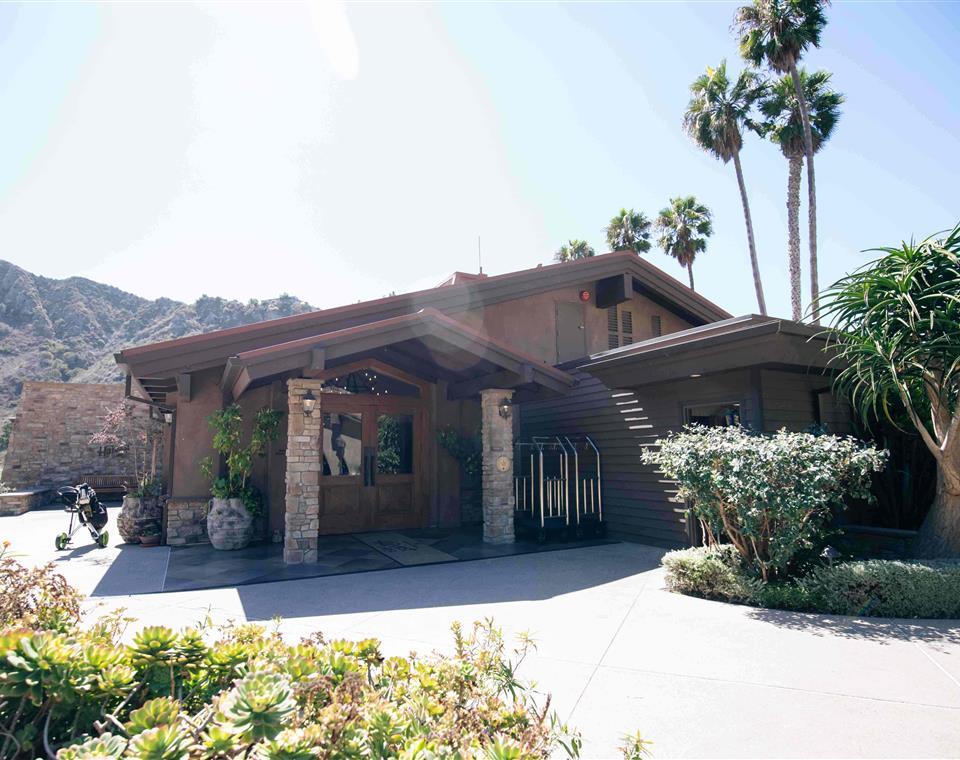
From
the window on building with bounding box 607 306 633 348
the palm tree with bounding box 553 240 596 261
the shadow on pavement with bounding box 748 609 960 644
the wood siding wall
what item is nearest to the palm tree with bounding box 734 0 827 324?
the window on building with bounding box 607 306 633 348

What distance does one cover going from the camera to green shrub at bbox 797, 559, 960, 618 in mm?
5605

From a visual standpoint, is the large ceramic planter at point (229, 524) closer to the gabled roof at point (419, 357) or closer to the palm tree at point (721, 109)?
the gabled roof at point (419, 357)

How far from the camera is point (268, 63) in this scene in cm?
780

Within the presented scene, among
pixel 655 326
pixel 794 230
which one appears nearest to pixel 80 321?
pixel 655 326

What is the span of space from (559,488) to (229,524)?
5.80 metres

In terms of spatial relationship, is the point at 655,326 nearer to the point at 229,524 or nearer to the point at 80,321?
the point at 229,524

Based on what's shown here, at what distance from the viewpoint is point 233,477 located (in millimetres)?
9609

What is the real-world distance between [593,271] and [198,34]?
342 inches

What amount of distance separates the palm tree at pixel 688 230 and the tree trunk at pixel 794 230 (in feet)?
13.7

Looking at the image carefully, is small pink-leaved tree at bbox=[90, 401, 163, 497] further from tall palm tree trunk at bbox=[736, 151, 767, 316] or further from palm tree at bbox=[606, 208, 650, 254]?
tall palm tree trunk at bbox=[736, 151, 767, 316]

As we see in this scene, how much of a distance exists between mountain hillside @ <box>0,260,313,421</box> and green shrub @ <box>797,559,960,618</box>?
48.8 m

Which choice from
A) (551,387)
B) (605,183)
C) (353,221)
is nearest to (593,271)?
(605,183)

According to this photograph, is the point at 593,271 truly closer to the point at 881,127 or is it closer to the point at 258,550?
the point at 881,127

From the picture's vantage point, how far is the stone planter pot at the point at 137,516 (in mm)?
10305
